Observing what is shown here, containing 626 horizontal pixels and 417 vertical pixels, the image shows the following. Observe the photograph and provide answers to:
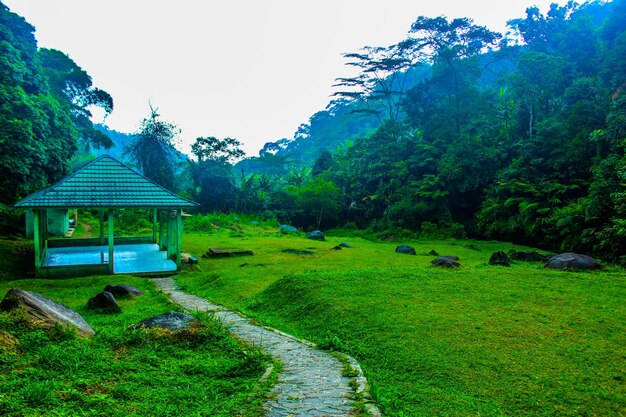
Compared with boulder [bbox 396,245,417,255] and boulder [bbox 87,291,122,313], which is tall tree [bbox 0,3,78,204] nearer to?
boulder [bbox 87,291,122,313]

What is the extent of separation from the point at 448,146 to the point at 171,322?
2237cm

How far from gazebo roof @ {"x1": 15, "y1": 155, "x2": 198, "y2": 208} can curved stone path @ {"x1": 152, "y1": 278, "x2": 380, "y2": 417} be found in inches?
281

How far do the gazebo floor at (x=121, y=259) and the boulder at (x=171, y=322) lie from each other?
23.6ft

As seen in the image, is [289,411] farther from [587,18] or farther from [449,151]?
[587,18]

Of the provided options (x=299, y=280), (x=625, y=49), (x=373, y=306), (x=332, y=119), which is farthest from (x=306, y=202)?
(x=332, y=119)

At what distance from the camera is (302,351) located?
5.13 m

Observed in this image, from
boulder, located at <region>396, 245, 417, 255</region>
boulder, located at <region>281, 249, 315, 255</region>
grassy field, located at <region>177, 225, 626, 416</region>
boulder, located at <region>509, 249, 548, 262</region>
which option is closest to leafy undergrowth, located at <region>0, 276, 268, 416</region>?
grassy field, located at <region>177, 225, 626, 416</region>

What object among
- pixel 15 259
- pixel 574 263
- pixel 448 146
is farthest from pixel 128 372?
pixel 448 146

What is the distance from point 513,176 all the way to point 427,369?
18303 mm

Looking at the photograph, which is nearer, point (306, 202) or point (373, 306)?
point (373, 306)

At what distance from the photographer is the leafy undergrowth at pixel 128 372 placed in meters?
3.26

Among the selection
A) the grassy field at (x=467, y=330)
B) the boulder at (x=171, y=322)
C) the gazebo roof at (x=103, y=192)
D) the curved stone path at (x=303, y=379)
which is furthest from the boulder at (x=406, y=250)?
the boulder at (x=171, y=322)

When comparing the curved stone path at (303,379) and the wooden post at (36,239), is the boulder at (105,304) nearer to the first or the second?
the curved stone path at (303,379)

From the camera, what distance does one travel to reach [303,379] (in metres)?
4.16
